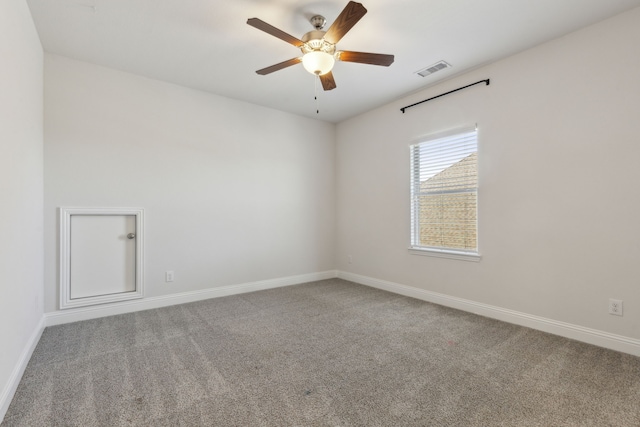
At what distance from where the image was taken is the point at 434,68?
329cm

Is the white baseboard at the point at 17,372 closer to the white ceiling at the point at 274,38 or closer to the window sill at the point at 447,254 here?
the white ceiling at the point at 274,38

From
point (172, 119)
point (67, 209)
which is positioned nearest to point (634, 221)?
point (172, 119)

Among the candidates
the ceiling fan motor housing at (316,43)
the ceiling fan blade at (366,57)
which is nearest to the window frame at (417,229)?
the ceiling fan blade at (366,57)

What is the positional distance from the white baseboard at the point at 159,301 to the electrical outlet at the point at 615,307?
3.57 m

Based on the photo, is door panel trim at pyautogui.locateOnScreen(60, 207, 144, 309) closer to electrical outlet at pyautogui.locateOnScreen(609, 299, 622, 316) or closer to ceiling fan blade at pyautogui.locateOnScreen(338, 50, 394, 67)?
ceiling fan blade at pyautogui.locateOnScreen(338, 50, 394, 67)

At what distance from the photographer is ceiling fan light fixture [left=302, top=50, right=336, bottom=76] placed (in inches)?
93.0

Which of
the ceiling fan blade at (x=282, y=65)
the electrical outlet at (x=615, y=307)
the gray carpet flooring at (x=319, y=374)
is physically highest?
the ceiling fan blade at (x=282, y=65)

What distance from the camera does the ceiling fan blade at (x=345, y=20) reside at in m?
Result: 1.89

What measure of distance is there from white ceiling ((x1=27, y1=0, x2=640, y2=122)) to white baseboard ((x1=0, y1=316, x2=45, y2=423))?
2.65 metres

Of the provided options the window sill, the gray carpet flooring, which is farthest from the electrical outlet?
the window sill

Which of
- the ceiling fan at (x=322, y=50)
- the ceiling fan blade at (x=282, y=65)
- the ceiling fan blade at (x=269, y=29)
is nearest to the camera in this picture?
the ceiling fan blade at (x=269, y=29)

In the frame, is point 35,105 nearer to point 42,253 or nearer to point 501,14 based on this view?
point 42,253

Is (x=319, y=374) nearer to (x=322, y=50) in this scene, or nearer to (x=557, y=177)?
(x=322, y=50)

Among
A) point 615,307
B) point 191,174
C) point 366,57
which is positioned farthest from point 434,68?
point 191,174
